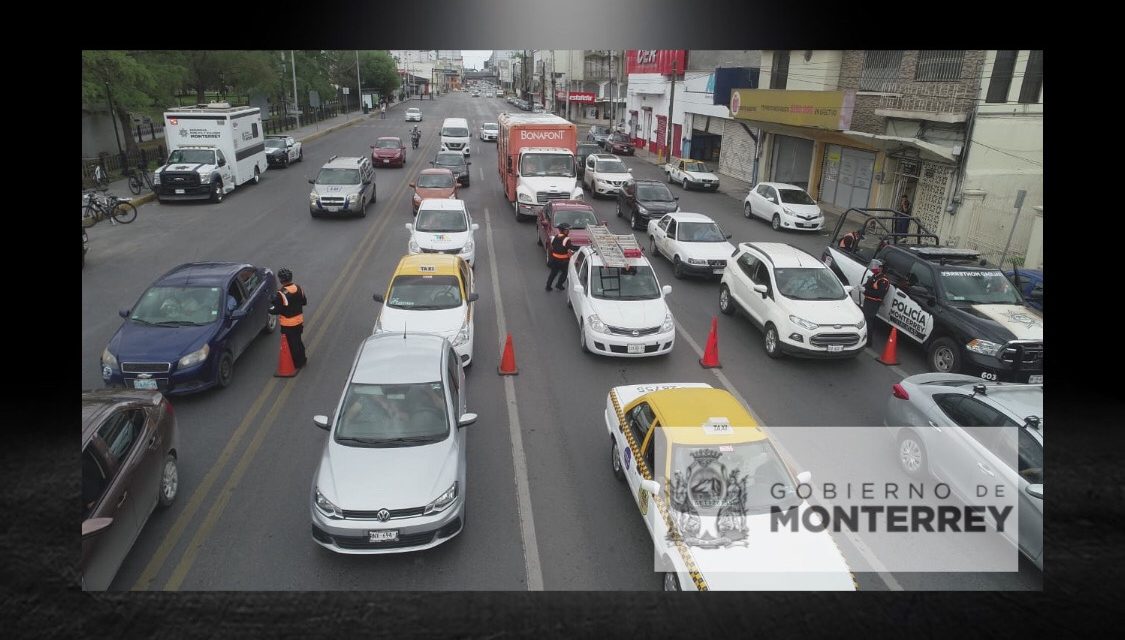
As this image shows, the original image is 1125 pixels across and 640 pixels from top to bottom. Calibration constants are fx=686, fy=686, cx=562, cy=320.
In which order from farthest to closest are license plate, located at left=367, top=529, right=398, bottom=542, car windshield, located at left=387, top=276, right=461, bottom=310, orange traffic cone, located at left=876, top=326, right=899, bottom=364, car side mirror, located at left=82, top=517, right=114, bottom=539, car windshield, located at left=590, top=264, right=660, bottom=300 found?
1. car windshield, located at left=590, top=264, right=660, bottom=300
2. orange traffic cone, located at left=876, top=326, right=899, bottom=364
3. car windshield, located at left=387, top=276, right=461, bottom=310
4. license plate, located at left=367, top=529, right=398, bottom=542
5. car side mirror, located at left=82, top=517, right=114, bottom=539

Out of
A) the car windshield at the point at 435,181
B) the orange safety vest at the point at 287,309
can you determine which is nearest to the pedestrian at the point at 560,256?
the orange safety vest at the point at 287,309

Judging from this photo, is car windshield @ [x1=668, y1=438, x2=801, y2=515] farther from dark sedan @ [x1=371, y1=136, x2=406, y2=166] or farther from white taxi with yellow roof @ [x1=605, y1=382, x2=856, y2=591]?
dark sedan @ [x1=371, y1=136, x2=406, y2=166]

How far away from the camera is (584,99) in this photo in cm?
8125

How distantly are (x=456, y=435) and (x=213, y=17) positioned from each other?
194 inches

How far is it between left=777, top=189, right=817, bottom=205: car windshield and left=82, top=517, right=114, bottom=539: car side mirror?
2206 centimetres

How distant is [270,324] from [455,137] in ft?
94.7

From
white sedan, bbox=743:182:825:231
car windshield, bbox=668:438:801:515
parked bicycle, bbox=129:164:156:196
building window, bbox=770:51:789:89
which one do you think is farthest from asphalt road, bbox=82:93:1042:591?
building window, bbox=770:51:789:89

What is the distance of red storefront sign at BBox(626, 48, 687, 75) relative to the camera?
43562mm

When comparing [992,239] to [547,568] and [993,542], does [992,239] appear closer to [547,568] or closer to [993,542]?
[993,542]

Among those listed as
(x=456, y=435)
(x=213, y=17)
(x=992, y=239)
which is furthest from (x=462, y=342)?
(x=992, y=239)

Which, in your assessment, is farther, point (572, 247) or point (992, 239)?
point (992, 239)

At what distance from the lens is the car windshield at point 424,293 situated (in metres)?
11.0

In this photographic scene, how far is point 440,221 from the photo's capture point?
54.4ft

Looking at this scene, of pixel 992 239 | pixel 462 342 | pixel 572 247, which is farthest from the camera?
pixel 992 239
